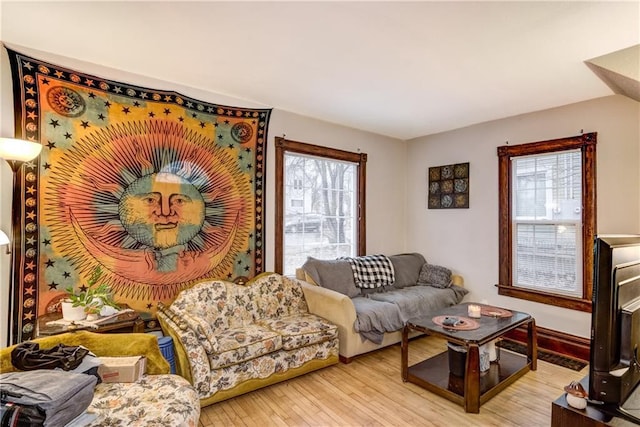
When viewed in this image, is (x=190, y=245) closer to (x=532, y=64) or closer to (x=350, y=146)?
(x=350, y=146)

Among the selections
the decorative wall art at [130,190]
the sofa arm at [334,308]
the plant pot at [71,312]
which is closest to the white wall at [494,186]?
the sofa arm at [334,308]

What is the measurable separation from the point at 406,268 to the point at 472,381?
2.00 meters

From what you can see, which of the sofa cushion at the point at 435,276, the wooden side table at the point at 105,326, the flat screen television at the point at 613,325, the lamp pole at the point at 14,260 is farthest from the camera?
the sofa cushion at the point at 435,276

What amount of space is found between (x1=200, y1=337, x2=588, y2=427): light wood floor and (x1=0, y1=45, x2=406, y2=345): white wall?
1315 millimetres

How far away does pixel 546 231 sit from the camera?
3490mm

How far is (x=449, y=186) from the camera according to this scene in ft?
14.1

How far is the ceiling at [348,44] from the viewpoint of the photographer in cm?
181

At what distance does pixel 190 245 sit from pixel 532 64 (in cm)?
317

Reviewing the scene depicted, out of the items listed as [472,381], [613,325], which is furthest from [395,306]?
[613,325]

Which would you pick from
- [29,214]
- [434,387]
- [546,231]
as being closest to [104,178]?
[29,214]

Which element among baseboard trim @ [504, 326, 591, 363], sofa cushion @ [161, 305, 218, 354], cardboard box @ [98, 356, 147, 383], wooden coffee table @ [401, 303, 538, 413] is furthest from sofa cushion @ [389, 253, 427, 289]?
cardboard box @ [98, 356, 147, 383]

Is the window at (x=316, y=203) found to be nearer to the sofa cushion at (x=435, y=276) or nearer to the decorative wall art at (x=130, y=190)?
the decorative wall art at (x=130, y=190)

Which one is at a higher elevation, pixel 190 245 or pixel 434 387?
pixel 190 245

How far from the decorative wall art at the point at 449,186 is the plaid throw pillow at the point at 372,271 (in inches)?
44.8
